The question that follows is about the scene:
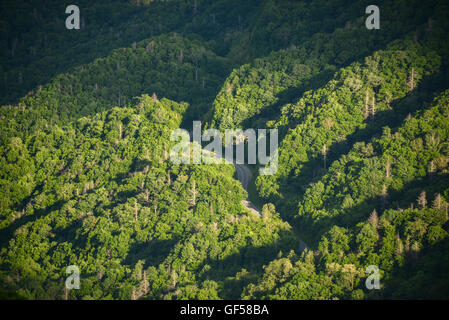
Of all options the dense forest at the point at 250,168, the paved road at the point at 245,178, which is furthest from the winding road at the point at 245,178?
the dense forest at the point at 250,168

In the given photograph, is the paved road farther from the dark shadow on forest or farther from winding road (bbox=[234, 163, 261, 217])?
the dark shadow on forest

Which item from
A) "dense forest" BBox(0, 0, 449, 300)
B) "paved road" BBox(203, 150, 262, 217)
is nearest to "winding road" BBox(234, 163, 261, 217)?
"paved road" BBox(203, 150, 262, 217)

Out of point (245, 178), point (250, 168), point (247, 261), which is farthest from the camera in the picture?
point (250, 168)

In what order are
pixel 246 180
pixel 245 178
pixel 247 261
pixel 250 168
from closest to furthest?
1. pixel 247 261
2. pixel 246 180
3. pixel 245 178
4. pixel 250 168

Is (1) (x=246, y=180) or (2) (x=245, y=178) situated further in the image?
(2) (x=245, y=178)

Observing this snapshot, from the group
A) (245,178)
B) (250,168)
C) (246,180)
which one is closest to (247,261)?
(246,180)

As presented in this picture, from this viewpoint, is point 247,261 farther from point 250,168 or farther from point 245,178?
point 250,168

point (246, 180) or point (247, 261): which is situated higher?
point (246, 180)
